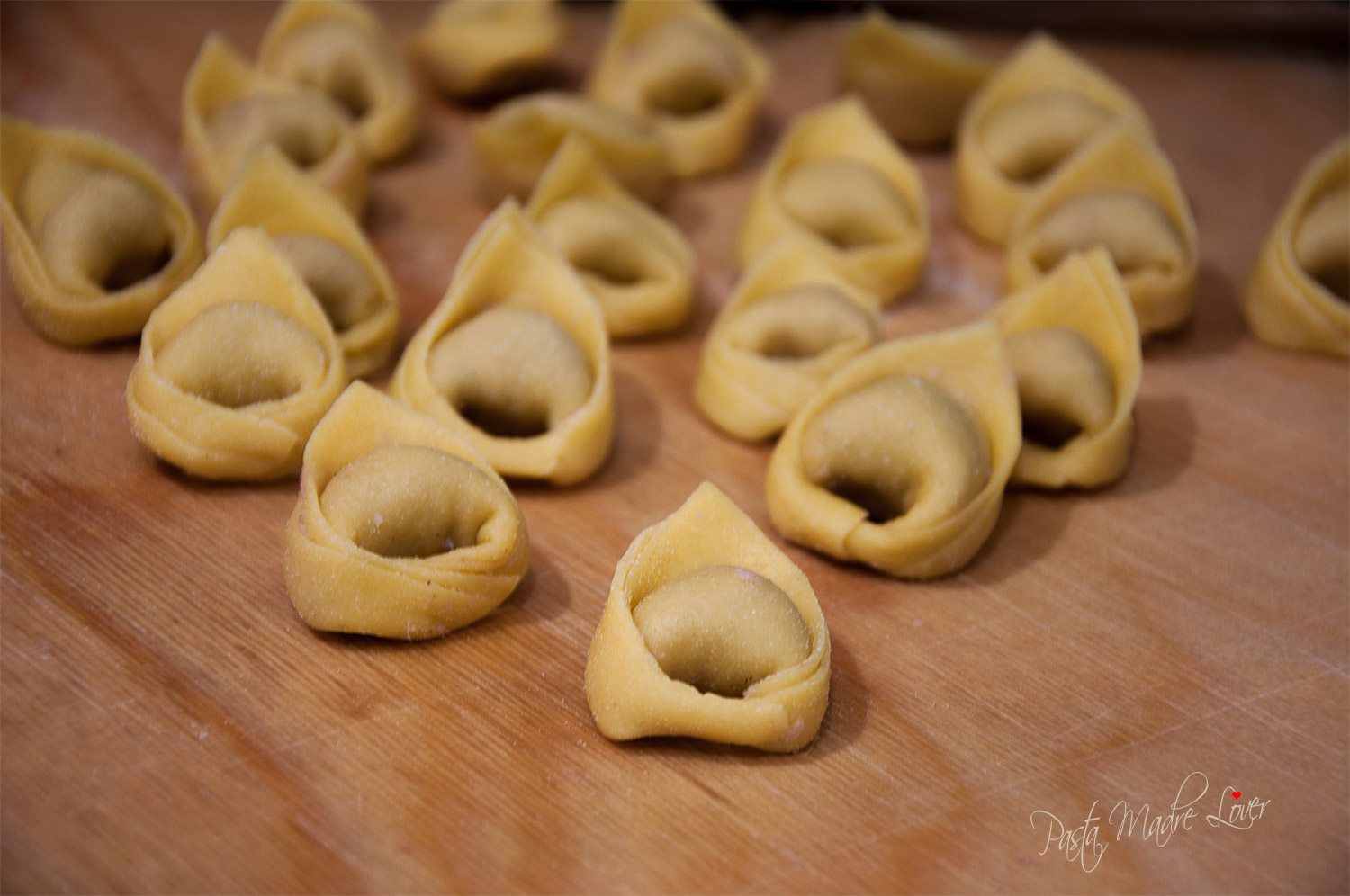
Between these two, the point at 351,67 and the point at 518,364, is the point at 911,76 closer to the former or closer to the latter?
the point at 351,67

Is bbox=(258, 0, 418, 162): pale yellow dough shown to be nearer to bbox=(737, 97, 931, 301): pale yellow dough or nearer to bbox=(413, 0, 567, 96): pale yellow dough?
bbox=(413, 0, 567, 96): pale yellow dough

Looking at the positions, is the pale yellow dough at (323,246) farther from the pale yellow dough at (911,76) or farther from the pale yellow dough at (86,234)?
the pale yellow dough at (911,76)

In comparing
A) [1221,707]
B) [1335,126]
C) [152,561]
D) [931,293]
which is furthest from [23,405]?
[1335,126]

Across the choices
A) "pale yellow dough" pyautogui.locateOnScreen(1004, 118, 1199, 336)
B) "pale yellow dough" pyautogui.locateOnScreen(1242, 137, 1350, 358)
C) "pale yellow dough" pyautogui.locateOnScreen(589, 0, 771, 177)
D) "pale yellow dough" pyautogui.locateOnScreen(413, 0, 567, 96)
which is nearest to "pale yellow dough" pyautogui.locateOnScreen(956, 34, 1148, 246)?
"pale yellow dough" pyautogui.locateOnScreen(1004, 118, 1199, 336)

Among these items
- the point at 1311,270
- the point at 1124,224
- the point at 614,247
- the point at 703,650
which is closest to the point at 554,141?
the point at 614,247

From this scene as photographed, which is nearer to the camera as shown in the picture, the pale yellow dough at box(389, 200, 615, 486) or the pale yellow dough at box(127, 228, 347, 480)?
the pale yellow dough at box(127, 228, 347, 480)

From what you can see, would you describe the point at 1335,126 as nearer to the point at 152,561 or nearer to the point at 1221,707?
the point at 1221,707
